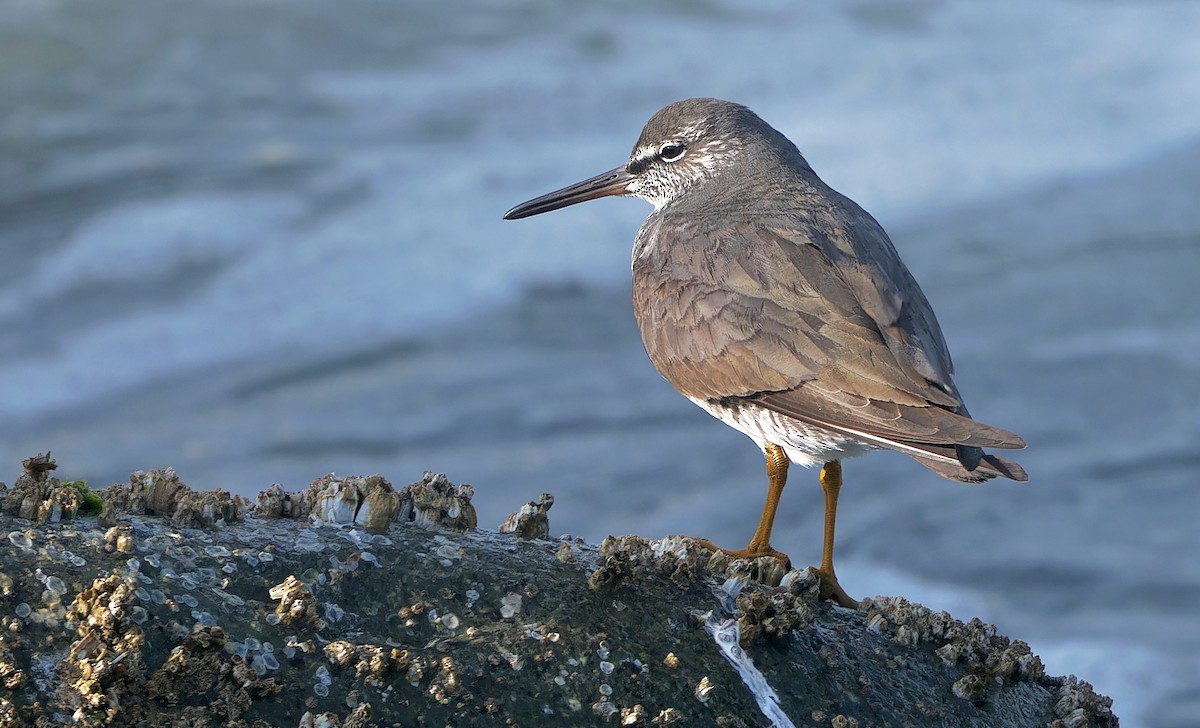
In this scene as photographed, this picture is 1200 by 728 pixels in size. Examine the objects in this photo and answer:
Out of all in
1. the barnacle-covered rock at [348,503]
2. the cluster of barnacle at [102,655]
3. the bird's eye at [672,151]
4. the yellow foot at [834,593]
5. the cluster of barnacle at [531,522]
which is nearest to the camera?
the cluster of barnacle at [102,655]

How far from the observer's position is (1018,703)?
4.99 metres

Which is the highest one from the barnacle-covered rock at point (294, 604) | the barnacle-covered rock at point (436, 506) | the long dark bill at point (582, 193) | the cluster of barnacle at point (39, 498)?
the long dark bill at point (582, 193)

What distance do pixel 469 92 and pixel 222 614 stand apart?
14.2 metres

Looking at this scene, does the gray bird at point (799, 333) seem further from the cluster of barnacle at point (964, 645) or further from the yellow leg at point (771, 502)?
the cluster of barnacle at point (964, 645)

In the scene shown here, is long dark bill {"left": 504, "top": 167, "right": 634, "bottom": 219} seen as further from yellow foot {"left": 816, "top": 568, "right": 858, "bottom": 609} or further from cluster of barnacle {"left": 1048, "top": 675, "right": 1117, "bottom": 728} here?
cluster of barnacle {"left": 1048, "top": 675, "right": 1117, "bottom": 728}

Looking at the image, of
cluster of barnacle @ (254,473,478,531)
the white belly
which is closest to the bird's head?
the white belly

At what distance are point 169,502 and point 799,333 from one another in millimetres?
2614

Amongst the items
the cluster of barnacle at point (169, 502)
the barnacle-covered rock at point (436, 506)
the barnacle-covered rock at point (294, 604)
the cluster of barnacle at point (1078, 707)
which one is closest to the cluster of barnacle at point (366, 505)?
the barnacle-covered rock at point (436, 506)

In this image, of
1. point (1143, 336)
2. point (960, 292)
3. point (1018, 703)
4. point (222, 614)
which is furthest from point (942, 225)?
point (222, 614)

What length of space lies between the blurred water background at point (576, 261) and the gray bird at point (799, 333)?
3.77 meters

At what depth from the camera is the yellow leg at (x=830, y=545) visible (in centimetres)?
550

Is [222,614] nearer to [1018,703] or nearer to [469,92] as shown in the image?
[1018,703]

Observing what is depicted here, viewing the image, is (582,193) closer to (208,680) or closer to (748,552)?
(748,552)

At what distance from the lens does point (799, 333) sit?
5738 millimetres
